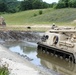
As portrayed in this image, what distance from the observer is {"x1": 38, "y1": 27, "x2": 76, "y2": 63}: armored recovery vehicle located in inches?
1161

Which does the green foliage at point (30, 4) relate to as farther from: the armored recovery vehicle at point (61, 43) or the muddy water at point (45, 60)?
the armored recovery vehicle at point (61, 43)

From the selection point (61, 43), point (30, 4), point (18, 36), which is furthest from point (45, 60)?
point (30, 4)

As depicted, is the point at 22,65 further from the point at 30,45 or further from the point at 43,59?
the point at 30,45

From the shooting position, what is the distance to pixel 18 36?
4966 cm

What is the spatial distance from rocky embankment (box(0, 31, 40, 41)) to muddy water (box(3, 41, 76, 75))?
3813mm

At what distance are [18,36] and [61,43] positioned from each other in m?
18.4

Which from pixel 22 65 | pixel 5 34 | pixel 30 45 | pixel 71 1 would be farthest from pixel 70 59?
pixel 71 1

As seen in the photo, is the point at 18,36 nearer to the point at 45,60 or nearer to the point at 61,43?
the point at 45,60

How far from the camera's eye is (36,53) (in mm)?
36469

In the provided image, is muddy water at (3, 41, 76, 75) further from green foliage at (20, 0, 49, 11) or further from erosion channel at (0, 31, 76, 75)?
green foliage at (20, 0, 49, 11)

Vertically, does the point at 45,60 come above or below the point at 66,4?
above

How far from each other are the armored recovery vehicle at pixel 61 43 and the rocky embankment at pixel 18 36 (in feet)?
36.9

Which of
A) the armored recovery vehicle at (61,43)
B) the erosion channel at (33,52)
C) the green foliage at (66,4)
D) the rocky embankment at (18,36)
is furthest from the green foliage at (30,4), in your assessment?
the armored recovery vehicle at (61,43)

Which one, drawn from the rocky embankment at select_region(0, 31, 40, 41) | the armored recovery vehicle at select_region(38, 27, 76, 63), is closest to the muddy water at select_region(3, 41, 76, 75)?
the armored recovery vehicle at select_region(38, 27, 76, 63)
